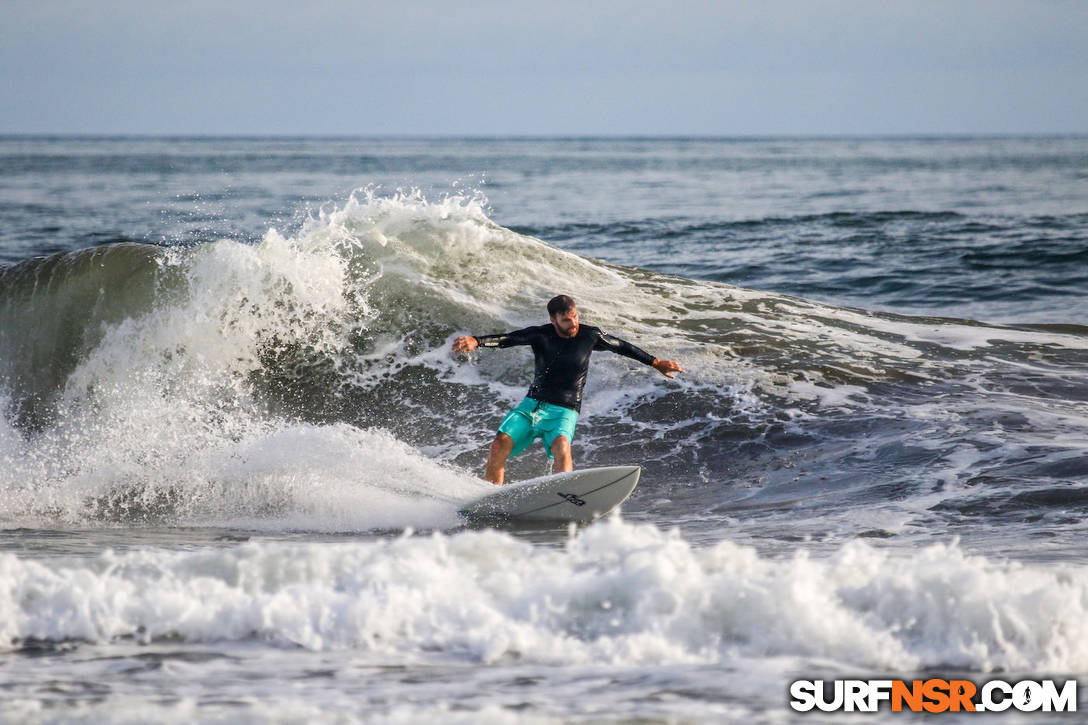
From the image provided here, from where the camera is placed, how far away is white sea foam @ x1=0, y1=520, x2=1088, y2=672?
15.9 ft

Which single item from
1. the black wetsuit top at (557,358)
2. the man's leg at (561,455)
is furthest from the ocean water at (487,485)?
the black wetsuit top at (557,358)

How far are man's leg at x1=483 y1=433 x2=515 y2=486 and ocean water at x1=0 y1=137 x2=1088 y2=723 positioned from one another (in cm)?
17

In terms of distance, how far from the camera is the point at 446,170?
68.8 metres

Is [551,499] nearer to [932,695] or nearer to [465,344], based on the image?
[465,344]

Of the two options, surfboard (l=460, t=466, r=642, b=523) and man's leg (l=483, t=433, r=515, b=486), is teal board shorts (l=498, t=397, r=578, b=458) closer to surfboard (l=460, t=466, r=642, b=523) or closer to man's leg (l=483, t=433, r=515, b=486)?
man's leg (l=483, t=433, r=515, b=486)

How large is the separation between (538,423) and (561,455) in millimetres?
324

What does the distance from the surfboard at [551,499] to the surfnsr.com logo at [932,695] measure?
3.36 metres

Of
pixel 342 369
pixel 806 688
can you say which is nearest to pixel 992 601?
pixel 806 688

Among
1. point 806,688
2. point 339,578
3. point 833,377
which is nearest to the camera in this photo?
point 806,688

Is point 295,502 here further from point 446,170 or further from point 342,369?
point 446,170

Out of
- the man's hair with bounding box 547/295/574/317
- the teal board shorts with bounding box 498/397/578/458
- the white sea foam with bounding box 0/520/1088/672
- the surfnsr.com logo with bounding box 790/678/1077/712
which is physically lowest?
the surfnsr.com logo with bounding box 790/678/1077/712

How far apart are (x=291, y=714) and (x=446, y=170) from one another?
66354 millimetres

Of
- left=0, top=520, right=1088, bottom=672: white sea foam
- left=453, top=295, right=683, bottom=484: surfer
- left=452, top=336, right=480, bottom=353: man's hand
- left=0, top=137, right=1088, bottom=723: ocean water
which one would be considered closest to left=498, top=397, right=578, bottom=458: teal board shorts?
left=453, top=295, right=683, bottom=484: surfer

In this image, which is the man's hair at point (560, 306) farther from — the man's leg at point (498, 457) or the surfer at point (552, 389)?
the man's leg at point (498, 457)
